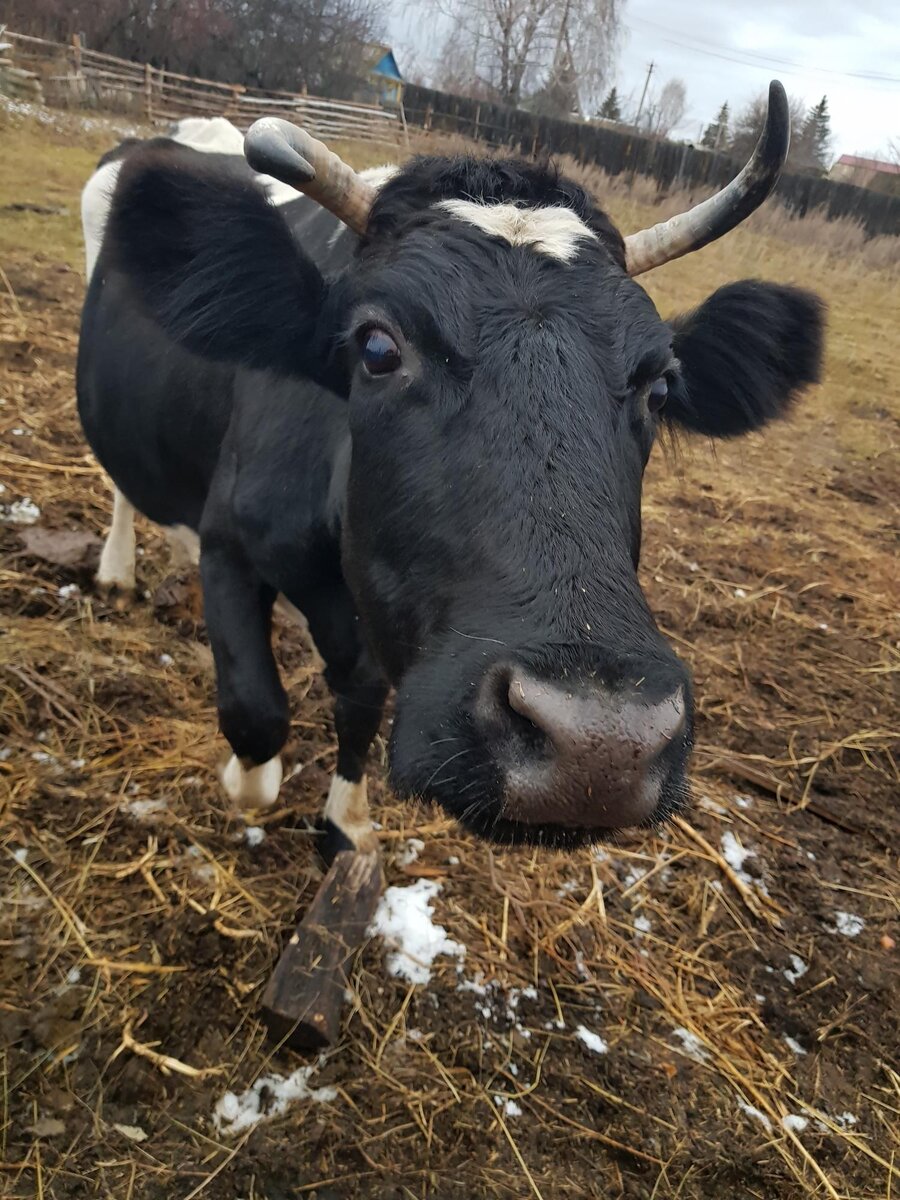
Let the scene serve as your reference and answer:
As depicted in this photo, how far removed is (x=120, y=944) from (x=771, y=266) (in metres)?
19.4

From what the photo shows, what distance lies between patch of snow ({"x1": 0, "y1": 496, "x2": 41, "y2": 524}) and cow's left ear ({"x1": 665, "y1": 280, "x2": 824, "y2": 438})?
3247 millimetres

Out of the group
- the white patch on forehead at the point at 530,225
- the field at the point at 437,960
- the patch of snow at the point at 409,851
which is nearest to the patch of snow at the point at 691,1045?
the field at the point at 437,960

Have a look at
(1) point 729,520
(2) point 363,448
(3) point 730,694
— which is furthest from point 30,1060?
(1) point 729,520

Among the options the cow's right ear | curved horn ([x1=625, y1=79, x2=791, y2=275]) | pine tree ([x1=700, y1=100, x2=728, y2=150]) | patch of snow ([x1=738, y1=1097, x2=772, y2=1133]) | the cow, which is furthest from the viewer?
pine tree ([x1=700, y1=100, x2=728, y2=150])

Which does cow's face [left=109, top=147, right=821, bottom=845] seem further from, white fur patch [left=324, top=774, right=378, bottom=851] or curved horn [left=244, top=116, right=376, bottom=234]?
white fur patch [left=324, top=774, right=378, bottom=851]

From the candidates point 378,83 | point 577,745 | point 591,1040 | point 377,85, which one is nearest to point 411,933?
point 591,1040

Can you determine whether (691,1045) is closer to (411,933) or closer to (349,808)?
(411,933)

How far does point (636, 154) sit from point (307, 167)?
30919mm

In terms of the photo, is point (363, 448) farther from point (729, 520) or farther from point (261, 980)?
point (729, 520)

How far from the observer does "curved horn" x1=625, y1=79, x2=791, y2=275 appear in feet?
6.20

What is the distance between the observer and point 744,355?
2621mm

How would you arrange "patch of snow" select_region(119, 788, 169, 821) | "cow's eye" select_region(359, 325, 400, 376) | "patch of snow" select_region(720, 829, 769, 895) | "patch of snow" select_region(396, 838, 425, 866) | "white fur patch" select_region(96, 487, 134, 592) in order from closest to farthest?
1. "cow's eye" select_region(359, 325, 400, 376)
2. "patch of snow" select_region(119, 788, 169, 821)
3. "patch of snow" select_region(396, 838, 425, 866)
4. "patch of snow" select_region(720, 829, 769, 895)
5. "white fur patch" select_region(96, 487, 134, 592)

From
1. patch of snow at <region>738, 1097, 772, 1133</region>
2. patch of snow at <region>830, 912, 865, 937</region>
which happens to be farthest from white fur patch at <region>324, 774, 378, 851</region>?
patch of snow at <region>830, 912, 865, 937</region>

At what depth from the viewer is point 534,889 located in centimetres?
292
